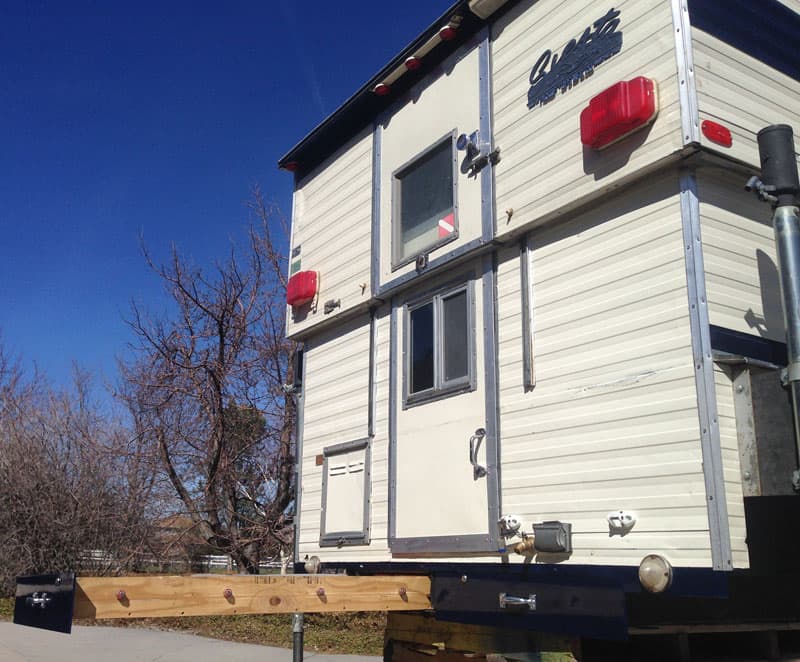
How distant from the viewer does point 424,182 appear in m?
5.50

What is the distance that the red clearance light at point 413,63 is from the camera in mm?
5578

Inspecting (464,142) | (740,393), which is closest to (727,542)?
(740,393)

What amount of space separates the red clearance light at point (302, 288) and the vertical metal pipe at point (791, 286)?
11.8ft

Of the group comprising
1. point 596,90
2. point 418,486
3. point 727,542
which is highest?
point 596,90

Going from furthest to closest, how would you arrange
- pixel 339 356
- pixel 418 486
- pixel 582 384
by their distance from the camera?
pixel 339 356, pixel 418 486, pixel 582 384

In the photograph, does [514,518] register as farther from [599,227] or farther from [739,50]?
[739,50]

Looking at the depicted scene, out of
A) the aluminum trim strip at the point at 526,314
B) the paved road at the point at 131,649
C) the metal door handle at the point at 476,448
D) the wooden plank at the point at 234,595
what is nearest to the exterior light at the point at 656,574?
the aluminum trim strip at the point at 526,314

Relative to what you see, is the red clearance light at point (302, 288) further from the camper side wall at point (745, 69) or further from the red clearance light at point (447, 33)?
the camper side wall at point (745, 69)

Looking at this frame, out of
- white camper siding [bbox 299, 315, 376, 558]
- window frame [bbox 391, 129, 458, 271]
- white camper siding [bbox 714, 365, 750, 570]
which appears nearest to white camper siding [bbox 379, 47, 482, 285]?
window frame [bbox 391, 129, 458, 271]

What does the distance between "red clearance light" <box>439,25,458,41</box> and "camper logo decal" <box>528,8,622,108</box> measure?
84 cm

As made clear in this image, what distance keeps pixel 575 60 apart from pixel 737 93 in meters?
0.85

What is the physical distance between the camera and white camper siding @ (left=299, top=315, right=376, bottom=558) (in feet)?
18.9

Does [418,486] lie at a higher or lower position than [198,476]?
lower

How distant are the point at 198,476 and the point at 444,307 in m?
10.5
